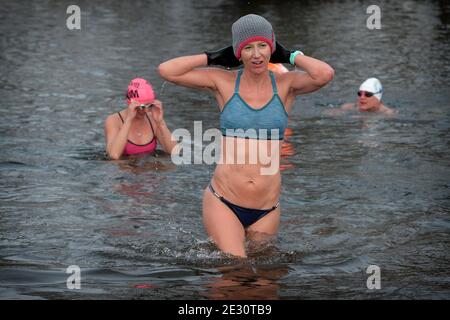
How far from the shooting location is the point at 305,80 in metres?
8.34

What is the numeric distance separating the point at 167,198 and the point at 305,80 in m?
3.70

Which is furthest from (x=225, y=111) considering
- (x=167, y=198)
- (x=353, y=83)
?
(x=353, y=83)

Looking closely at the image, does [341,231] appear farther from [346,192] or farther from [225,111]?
[225,111]

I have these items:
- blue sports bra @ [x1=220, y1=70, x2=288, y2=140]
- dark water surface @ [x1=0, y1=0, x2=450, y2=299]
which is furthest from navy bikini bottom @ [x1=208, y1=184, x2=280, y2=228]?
blue sports bra @ [x1=220, y1=70, x2=288, y2=140]

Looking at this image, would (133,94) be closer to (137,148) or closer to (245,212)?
(137,148)

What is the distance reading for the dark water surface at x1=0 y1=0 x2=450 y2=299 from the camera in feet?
27.8

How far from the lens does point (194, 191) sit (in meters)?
12.0

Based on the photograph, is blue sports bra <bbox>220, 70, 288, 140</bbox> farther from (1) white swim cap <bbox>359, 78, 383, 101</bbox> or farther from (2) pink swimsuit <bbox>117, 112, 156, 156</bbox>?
(1) white swim cap <bbox>359, 78, 383, 101</bbox>

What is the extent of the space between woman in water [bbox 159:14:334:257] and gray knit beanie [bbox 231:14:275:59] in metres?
0.02

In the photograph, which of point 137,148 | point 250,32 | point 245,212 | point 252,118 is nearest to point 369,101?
point 137,148

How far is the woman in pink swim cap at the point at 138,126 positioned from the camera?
13094mm

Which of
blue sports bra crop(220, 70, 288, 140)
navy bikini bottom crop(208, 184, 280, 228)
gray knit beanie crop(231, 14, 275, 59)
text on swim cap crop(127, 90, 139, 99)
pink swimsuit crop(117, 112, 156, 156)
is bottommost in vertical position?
navy bikini bottom crop(208, 184, 280, 228)

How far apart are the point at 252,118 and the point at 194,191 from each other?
12.9 ft

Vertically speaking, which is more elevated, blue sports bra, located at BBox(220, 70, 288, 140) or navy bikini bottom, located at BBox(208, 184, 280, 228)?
blue sports bra, located at BBox(220, 70, 288, 140)
